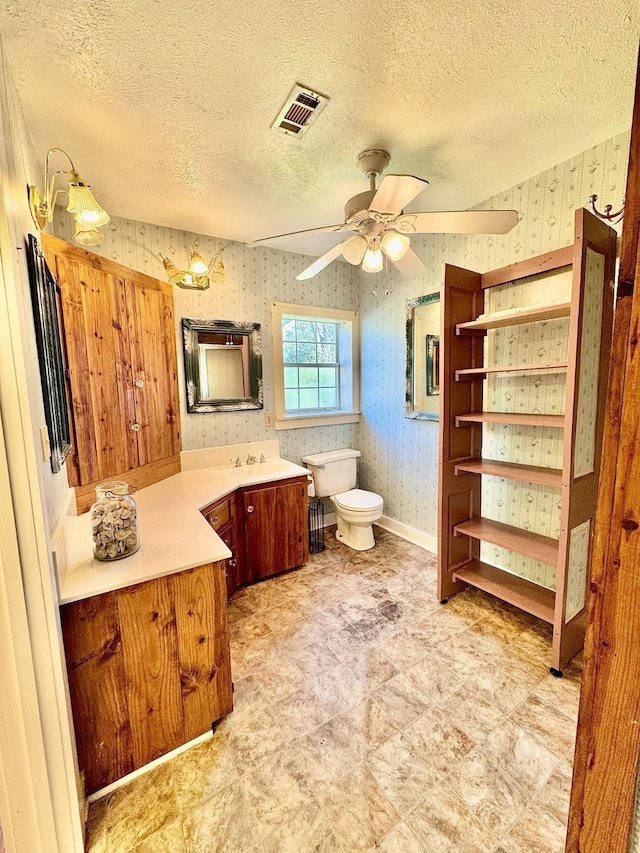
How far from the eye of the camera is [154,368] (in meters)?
2.29

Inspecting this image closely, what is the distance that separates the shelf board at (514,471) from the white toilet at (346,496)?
0.92 metres

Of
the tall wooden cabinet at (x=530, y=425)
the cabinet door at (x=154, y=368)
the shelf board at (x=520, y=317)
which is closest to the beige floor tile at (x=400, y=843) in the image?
the tall wooden cabinet at (x=530, y=425)

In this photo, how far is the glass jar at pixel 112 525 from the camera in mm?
1327

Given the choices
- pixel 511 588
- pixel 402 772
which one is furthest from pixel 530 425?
pixel 402 772

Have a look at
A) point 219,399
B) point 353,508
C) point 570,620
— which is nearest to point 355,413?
point 353,508

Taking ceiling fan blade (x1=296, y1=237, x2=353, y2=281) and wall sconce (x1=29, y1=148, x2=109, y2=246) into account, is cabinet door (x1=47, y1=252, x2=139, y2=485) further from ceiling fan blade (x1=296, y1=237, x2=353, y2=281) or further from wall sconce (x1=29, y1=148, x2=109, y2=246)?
ceiling fan blade (x1=296, y1=237, x2=353, y2=281)

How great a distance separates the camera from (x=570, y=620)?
176 centimetres

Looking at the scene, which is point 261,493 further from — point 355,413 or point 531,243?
point 531,243

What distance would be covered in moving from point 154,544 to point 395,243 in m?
1.81

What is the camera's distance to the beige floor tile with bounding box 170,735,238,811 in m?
1.24

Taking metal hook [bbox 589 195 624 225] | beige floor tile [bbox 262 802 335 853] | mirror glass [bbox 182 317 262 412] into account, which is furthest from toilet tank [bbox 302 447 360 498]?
metal hook [bbox 589 195 624 225]

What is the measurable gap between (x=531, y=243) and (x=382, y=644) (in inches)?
100

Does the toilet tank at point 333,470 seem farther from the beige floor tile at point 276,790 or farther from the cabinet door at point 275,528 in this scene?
the beige floor tile at point 276,790

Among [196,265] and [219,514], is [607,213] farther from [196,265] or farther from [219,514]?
[219,514]
